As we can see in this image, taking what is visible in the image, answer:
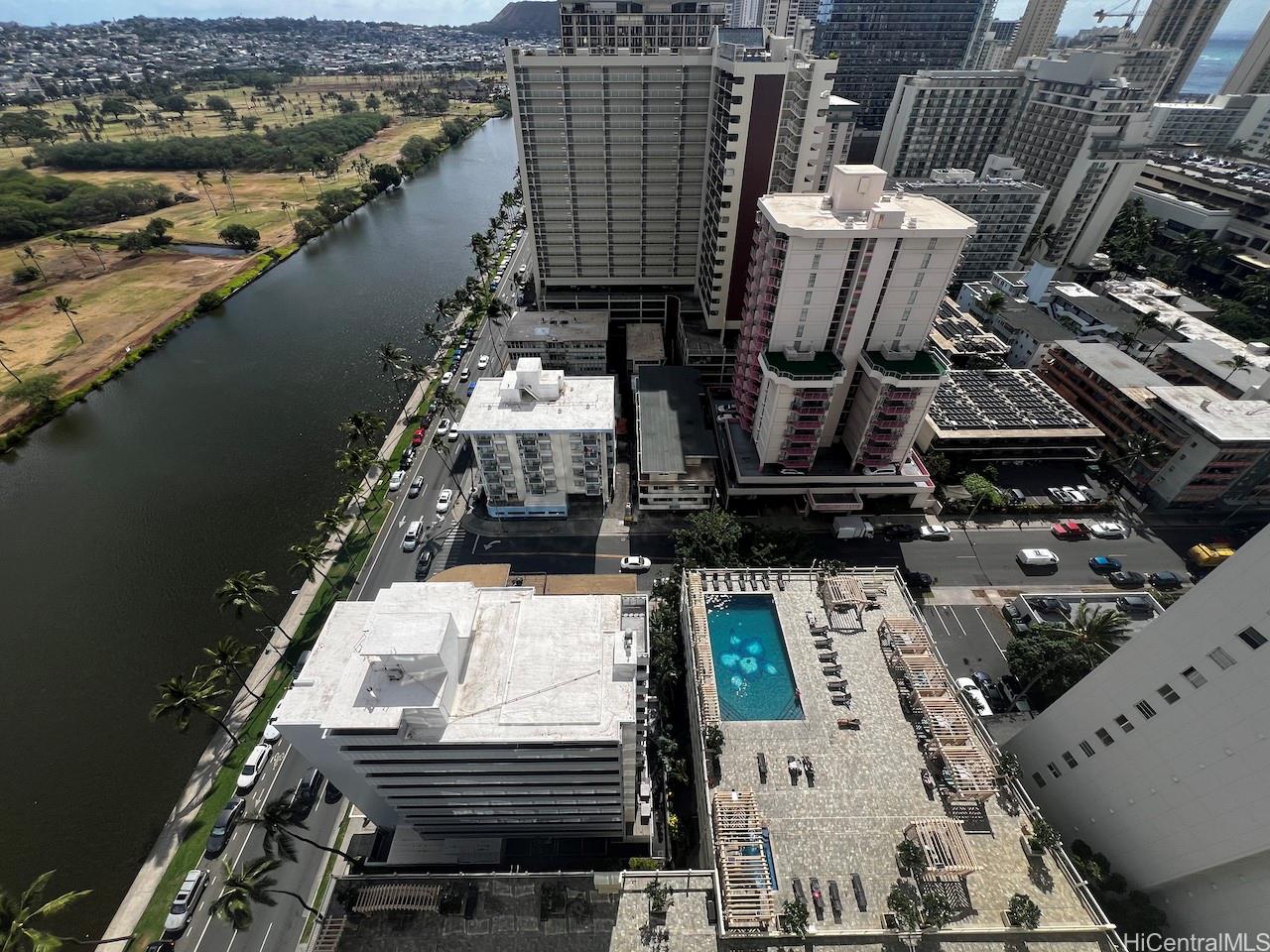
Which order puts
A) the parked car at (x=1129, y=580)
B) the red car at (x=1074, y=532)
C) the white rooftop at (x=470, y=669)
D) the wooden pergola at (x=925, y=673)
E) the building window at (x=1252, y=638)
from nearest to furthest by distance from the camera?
the building window at (x=1252, y=638), the white rooftop at (x=470, y=669), the wooden pergola at (x=925, y=673), the parked car at (x=1129, y=580), the red car at (x=1074, y=532)

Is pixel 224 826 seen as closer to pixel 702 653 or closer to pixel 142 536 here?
pixel 702 653

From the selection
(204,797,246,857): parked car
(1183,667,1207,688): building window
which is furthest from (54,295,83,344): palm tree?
(1183,667,1207,688): building window

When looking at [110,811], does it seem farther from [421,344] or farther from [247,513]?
[421,344]

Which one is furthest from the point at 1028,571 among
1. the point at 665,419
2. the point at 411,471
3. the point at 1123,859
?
the point at 411,471

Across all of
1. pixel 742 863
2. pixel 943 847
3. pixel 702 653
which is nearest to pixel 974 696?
pixel 943 847

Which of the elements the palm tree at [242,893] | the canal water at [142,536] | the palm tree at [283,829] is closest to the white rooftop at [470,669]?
the palm tree at [242,893]

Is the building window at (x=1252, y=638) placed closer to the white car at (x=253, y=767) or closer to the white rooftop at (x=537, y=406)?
the white rooftop at (x=537, y=406)

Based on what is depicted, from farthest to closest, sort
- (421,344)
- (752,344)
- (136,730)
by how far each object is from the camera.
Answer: (421,344) → (752,344) → (136,730)
